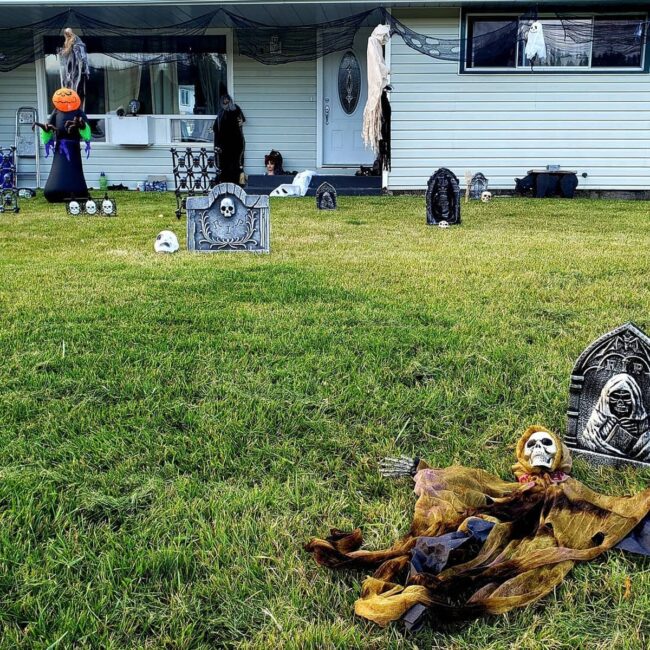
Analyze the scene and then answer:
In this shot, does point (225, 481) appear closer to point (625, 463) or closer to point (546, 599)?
point (546, 599)

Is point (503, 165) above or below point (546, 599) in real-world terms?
above

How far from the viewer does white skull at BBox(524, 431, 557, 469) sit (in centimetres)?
183

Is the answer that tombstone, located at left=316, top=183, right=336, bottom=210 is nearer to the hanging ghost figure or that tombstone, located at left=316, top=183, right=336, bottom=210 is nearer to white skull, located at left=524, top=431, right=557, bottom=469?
the hanging ghost figure

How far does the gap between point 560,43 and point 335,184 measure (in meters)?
4.20

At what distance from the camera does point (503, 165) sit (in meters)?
11.9

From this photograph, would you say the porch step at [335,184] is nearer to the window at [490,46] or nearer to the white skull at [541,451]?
the window at [490,46]

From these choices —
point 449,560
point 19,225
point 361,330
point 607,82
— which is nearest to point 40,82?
point 19,225

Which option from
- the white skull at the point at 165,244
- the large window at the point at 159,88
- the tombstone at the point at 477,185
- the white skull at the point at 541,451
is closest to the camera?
the white skull at the point at 541,451

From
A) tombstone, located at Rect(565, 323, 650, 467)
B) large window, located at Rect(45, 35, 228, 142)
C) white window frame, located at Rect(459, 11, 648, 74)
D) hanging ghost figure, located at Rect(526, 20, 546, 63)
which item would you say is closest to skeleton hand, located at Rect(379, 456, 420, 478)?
tombstone, located at Rect(565, 323, 650, 467)

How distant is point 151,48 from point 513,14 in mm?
6298

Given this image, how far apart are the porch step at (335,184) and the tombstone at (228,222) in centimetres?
650

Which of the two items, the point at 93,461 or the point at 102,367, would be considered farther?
the point at 102,367

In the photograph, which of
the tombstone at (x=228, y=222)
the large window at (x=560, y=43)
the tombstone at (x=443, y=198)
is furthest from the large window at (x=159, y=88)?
the tombstone at (x=228, y=222)

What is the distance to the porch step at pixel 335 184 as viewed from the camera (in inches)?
478
